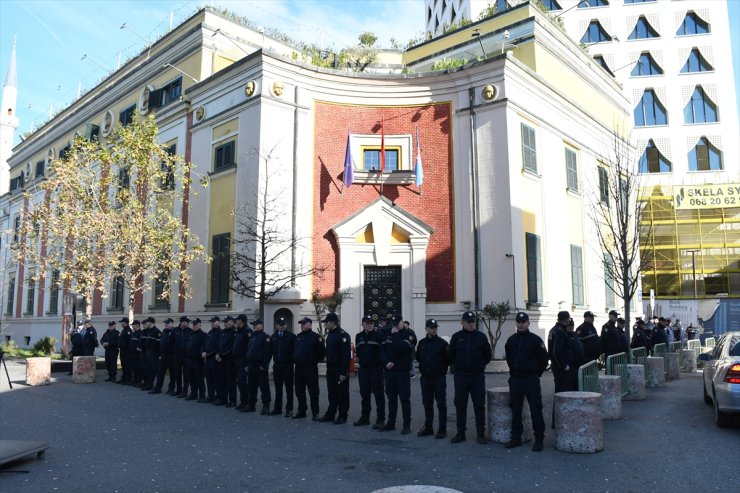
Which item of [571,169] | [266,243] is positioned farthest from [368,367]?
[571,169]

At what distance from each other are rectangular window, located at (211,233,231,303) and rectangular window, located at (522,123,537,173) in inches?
404

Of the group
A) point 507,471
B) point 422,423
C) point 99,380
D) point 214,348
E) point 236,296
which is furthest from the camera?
point 236,296

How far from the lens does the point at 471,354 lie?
9.00 m

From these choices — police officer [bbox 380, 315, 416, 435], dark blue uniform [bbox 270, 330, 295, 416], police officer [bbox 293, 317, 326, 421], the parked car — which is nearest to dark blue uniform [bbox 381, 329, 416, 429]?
police officer [bbox 380, 315, 416, 435]

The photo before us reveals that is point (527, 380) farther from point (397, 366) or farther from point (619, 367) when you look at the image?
point (619, 367)

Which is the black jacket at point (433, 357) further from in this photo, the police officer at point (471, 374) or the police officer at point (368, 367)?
the police officer at point (368, 367)

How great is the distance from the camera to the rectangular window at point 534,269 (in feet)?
64.0

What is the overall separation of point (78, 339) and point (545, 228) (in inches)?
615

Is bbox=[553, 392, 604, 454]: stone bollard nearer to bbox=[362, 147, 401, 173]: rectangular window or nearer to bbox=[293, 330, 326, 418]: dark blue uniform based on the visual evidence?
bbox=[293, 330, 326, 418]: dark blue uniform

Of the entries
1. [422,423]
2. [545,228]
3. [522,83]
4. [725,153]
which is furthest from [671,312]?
[422,423]

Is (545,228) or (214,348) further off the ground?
(545,228)

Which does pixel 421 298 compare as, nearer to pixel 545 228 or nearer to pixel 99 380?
pixel 545 228

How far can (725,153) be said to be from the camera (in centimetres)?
4391

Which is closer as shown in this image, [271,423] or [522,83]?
[271,423]
